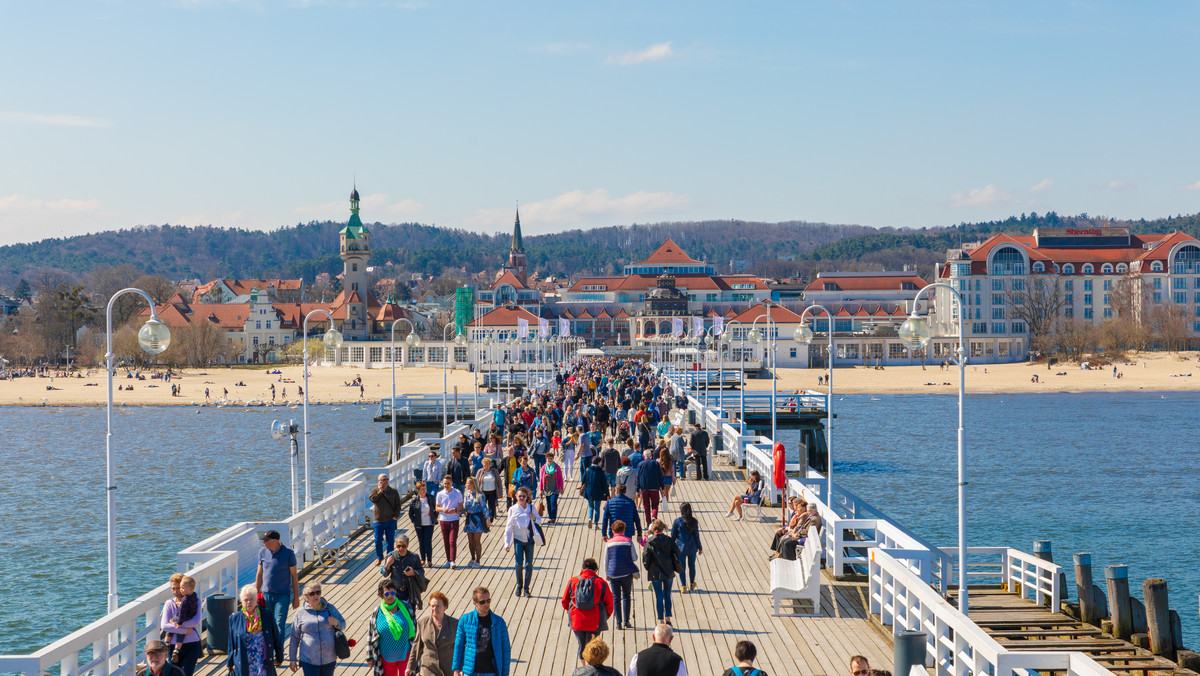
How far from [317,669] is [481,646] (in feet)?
5.29

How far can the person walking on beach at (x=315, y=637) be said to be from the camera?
8.72 m

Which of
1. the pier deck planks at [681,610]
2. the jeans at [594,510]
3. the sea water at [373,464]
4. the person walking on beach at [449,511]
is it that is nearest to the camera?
the pier deck planks at [681,610]

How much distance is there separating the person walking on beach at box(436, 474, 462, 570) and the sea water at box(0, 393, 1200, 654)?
8816mm

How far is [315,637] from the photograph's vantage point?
28.6 ft

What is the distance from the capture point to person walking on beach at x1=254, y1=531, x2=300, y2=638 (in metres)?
10.6

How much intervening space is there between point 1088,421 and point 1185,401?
1915cm

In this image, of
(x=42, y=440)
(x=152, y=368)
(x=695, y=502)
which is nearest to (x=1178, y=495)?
(x=695, y=502)

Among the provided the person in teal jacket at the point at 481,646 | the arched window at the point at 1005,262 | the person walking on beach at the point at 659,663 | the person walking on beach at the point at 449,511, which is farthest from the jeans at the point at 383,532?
the arched window at the point at 1005,262

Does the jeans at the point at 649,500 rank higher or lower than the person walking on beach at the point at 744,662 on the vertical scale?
lower

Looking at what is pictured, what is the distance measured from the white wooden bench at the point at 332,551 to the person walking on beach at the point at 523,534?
342 centimetres

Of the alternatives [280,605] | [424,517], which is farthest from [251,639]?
[424,517]

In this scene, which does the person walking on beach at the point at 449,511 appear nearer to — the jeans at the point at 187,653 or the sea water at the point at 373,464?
the jeans at the point at 187,653

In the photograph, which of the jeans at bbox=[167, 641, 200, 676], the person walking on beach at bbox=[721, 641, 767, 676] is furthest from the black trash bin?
the person walking on beach at bbox=[721, 641, 767, 676]

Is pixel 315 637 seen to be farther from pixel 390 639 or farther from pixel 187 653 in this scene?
pixel 187 653
